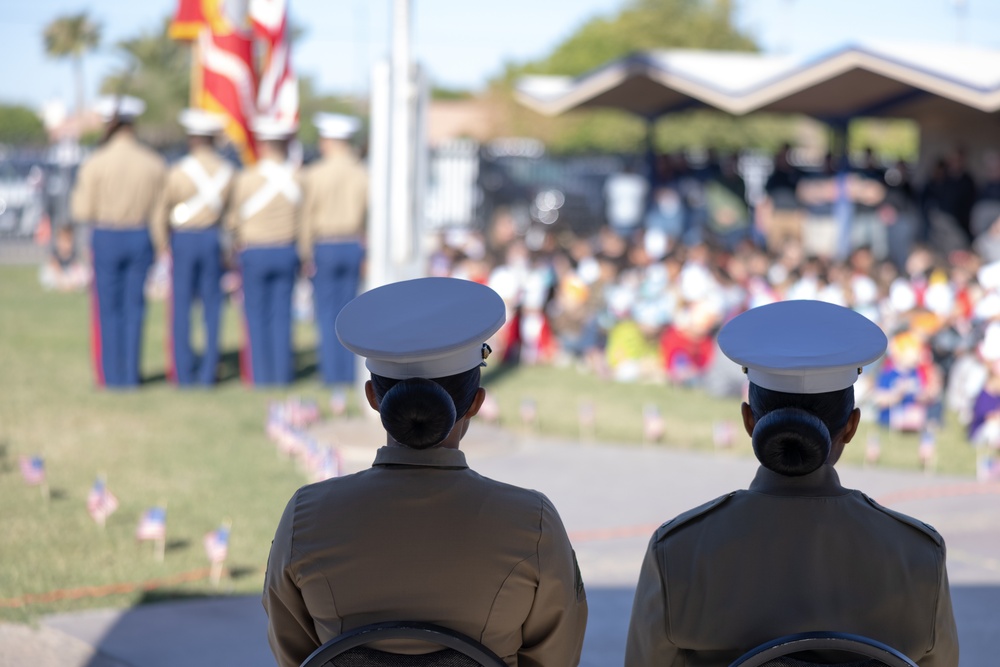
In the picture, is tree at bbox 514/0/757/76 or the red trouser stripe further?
tree at bbox 514/0/757/76

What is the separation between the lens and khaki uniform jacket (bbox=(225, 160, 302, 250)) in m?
9.45

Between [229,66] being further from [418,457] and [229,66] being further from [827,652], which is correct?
[827,652]

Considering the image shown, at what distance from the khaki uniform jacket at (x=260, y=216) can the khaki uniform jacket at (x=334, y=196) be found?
0.10m

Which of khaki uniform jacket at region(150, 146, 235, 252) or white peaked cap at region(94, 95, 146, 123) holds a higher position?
white peaked cap at region(94, 95, 146, 123)

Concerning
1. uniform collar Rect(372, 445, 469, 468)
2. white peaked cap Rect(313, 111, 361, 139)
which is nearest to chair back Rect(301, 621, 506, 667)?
uniform collar Rect(372, 445, 469, 468)

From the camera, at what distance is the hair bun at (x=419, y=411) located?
2.28 meters

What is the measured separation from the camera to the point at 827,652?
1.98 meters

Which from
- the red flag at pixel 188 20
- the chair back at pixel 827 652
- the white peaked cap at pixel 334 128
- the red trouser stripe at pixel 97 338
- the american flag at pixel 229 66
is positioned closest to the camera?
the chair back at pixel 827 652

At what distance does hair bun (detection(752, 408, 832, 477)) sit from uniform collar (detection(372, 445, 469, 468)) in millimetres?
564

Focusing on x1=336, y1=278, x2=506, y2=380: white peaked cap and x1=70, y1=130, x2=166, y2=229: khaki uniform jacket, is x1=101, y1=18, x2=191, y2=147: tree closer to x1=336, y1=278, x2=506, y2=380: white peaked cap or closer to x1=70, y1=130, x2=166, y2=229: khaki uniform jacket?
x1=70, y1=130, x2=166, y2=229: khaki uniform jacket

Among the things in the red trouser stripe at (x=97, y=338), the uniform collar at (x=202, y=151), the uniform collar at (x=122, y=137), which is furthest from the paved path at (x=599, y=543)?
the uniform collar at (x=122, y=137)

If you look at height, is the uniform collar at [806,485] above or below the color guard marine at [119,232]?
above

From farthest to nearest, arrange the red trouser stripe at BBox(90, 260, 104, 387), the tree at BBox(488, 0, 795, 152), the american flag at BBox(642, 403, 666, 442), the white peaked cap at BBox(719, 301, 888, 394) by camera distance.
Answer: the tree at BBox(488, 0, 795, 152)
the red trouser stripe at BBox(90, 260, 104, 387)
the american flag at BBox(642, 403, 666, 442)
the white peaked cap at BBox(719, 301, 888, 394)

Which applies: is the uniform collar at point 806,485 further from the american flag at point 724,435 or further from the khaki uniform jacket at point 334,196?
the khaki uniform jacket at point 334,196
